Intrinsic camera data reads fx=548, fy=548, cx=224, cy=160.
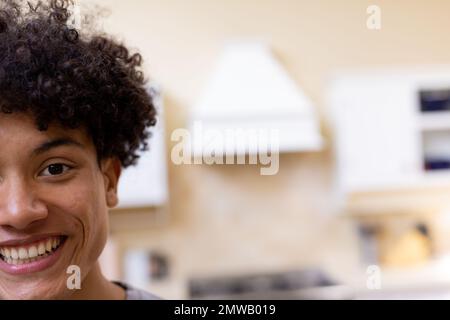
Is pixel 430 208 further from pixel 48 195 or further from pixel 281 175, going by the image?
pixel 48 195

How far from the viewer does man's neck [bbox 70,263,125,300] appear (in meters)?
0.71

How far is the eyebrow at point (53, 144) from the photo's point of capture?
0.59m

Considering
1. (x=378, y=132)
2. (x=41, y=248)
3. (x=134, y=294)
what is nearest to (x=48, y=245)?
(x=41, y=248)

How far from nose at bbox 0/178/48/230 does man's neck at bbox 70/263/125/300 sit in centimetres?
15

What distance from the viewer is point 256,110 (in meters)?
2.39

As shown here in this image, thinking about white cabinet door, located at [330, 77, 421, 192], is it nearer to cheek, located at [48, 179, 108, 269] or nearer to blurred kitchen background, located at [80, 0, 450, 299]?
blurred kitchen background, located at [80, 0, 450, 299]

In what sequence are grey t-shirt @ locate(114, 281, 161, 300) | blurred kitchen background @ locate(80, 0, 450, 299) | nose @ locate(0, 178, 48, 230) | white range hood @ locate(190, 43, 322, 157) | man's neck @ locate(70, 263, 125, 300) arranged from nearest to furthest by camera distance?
nose @ locate(0, 178, 48, 230) < man's neck @ locate(70, 263, 125, 300) < grey t-shirt @ locate(114, 281, 161, 300) < white range hood @ locate(190, 43, 322, 157) < blurred kitchen background @ locate(80, 0, 450, 299)

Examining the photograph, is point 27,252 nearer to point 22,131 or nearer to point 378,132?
point 22,131

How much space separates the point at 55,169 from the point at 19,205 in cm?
7

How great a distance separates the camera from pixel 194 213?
2.68m

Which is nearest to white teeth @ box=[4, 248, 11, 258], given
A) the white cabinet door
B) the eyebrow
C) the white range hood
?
the eyebrow

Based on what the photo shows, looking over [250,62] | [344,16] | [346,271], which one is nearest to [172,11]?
[250,62]

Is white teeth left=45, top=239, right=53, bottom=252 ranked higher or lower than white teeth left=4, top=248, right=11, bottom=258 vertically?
higher
